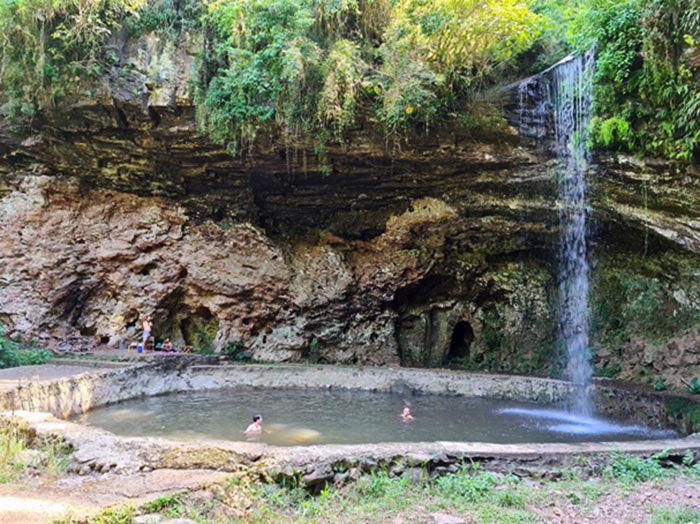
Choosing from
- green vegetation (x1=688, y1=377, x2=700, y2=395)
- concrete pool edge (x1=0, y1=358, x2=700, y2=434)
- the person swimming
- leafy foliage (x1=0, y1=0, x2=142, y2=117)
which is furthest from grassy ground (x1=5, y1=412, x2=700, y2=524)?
leafy foliage (x1=0, y1=0, x2=142, y2=117)

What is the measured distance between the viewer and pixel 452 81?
9.45m

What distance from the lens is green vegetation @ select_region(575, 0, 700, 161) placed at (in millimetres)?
7434

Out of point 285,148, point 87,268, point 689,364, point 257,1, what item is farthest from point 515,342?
point 87,268

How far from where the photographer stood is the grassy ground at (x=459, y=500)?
11.9ft

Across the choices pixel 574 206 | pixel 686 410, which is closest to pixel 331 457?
pixel 686 410

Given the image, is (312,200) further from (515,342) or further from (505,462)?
Result: (505,462)

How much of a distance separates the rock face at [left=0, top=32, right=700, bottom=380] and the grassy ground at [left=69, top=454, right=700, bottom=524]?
24.4 ft

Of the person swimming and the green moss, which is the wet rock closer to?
the person swimming

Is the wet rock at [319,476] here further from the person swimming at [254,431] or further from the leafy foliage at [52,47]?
the leafy foliage at [52,47]

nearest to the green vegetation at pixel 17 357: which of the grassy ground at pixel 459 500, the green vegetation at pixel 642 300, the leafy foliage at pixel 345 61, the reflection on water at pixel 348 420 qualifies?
the reflection on water at pixel 348 420

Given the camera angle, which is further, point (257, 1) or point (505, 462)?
point (257, 1)

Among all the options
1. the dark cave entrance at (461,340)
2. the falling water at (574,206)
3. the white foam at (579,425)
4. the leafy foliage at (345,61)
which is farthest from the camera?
the dark cave entrance at (461,340)

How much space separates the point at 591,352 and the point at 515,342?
6.39 ft

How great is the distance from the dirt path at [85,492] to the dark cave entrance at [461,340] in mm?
10973
